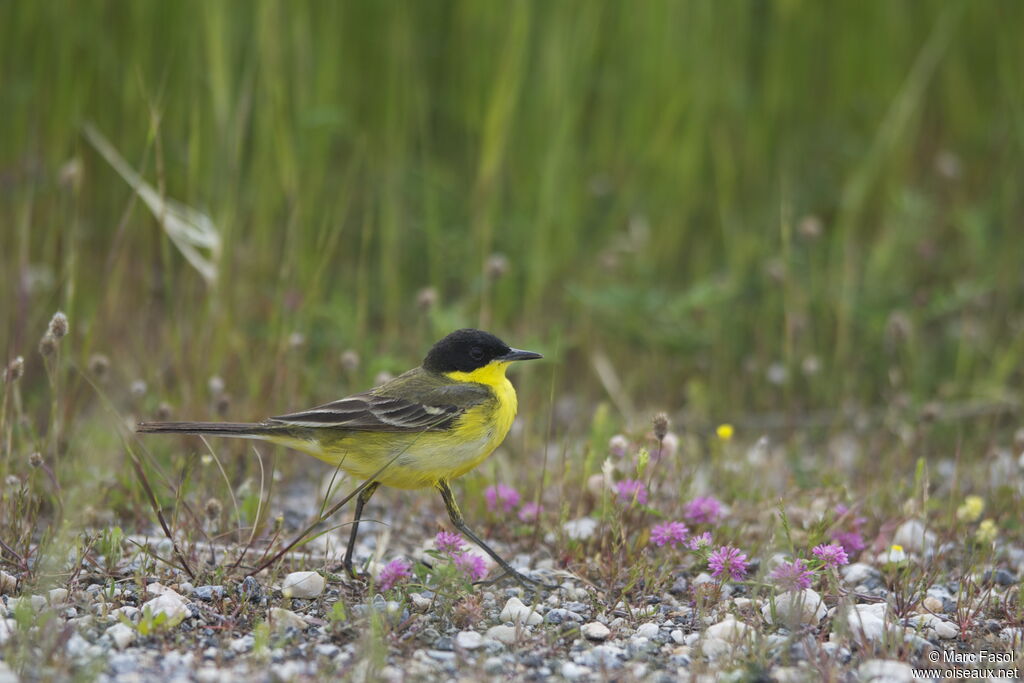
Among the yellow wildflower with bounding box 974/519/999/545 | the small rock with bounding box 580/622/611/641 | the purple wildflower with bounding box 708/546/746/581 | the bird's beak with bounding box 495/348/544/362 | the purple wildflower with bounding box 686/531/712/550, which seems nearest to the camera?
the small rock with bounding box 580/622/611/641

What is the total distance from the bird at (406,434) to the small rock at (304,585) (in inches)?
9.5

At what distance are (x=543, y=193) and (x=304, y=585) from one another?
3.38 metres

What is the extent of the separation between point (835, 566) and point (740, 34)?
4.37m

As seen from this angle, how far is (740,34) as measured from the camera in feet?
25.5

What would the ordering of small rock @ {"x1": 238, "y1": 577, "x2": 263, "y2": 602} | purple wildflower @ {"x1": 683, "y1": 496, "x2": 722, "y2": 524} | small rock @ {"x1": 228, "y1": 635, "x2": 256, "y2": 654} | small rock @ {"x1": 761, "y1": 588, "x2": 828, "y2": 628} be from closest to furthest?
small rock @ {"x1": 228, "y1": 635, "x2": 256, "y2": 654}
small rock @ {"x1": 761, "y1": 588, "x2": 828, "y2": 628}
small rock @ {"x1": 238, "y1": 577, "x2": 263, "y2": 602}
purple wildflower @ {"x1": 683, "y1": 496, "x2": 722, "y2": 524}

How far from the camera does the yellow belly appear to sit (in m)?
4.54

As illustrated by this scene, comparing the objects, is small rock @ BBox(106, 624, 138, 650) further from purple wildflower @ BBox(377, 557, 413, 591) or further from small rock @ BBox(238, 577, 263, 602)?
purple wildflower @ BBox(377, 557, 413, 591)

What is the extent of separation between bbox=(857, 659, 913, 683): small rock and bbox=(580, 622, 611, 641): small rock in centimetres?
84

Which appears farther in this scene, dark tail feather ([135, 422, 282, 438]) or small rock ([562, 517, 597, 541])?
small rock ([562, 517, 597, 541])

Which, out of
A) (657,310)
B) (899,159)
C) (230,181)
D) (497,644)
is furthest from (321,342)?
(899,159)

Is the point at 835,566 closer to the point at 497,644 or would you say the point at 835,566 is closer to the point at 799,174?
the point at 497,644

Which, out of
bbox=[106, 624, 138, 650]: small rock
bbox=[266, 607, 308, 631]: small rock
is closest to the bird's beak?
bbox=[266, 607, 308, 631]: small rock

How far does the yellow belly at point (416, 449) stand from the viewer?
14.9ft

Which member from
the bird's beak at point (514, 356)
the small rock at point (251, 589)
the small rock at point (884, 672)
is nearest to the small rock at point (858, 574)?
the small rock at point (884, 672)
